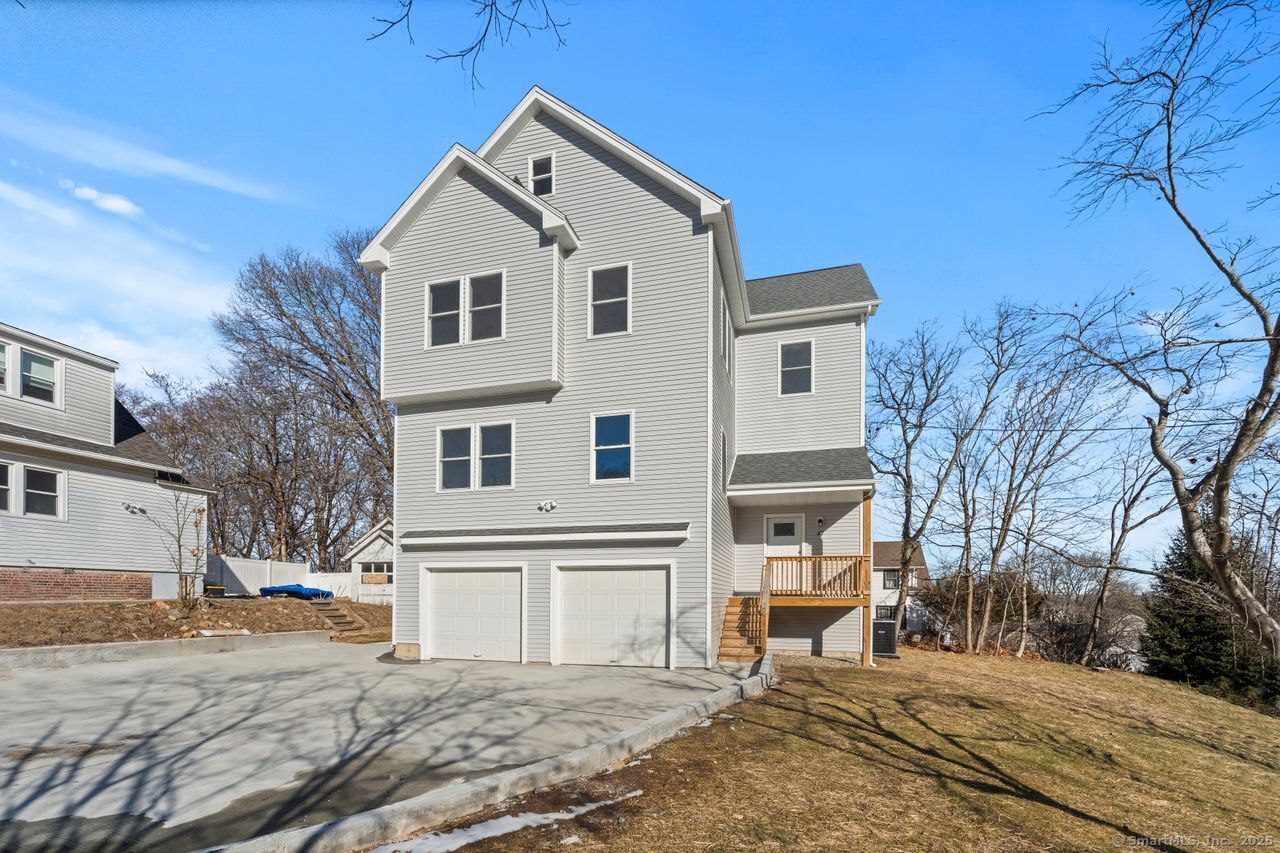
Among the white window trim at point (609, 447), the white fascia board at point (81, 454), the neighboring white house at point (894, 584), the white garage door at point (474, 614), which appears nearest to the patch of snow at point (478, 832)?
the white window trim at point (609, 447)

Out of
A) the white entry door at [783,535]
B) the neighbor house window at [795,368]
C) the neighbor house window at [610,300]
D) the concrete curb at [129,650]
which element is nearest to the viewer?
the concrete curb at [129,650]

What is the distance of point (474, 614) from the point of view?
1528 centimetres

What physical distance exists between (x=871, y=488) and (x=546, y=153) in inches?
388

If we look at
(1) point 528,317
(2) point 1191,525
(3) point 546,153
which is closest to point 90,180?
(1) point 528,317

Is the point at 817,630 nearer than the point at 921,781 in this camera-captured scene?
No

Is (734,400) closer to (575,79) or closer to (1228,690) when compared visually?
(575,79)

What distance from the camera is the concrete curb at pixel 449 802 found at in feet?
15.0

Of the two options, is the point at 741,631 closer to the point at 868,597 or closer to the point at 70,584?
the point at 868,597

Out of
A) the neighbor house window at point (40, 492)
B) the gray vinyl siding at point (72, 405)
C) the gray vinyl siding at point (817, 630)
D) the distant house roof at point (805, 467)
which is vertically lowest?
the gray vinyl siding at point (817, 630)

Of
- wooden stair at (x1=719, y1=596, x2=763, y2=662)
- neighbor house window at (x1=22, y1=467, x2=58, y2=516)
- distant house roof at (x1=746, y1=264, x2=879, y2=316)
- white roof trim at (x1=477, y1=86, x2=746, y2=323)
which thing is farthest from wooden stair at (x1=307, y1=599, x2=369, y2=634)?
distant house roof at (x1=746, y1=264, x2=879, y2=316)

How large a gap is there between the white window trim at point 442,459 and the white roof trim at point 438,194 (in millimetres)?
3913

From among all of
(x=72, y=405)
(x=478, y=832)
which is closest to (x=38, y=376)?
(x=72, y=405)

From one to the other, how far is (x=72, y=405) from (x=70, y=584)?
15.5ft

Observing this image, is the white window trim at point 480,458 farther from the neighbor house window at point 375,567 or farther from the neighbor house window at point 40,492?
the neighbor house window at point 375,567
